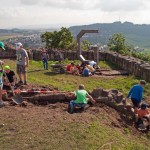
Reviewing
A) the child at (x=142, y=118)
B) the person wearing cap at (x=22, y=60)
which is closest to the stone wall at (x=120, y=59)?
the child at (x=142, y=118)

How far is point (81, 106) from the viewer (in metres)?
11.1

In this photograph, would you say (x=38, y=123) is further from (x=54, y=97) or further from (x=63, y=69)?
(x=63, y=69)

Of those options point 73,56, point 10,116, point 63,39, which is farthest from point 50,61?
point 10,116

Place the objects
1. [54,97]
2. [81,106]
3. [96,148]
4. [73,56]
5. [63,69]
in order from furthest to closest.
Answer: [73,56] → [63,69] → [54,97] → [81,106] → [96,148]

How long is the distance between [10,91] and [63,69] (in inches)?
395

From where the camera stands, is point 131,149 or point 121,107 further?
point 121,107

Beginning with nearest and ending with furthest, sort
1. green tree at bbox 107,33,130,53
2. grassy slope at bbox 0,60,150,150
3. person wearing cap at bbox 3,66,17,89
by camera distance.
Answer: grassy slope at bbox 0,60,150,150 < person wearing cap at bbox 3,66,17,89 < green tree at bbox 107,33,130,53

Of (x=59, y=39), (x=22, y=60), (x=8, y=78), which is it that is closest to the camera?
(x=8, y=78)

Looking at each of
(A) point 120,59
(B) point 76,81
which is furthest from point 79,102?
(A) point 120,59

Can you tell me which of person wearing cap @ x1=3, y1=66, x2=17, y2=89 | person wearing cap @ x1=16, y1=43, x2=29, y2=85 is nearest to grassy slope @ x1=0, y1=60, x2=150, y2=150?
person wearing cap @ x1=3, y1=66, x2=17, y2=89

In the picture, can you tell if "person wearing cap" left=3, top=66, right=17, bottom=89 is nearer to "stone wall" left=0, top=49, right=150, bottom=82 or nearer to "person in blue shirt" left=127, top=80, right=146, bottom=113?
"person in blue shirt" left=127, top=80, right=146, bottom=113

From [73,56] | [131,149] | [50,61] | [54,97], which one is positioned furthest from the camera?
[73,56]

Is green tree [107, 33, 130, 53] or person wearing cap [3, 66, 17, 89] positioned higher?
person wearing cap [3, 66, 17, 89]

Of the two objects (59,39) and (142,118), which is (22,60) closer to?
(142,118)
